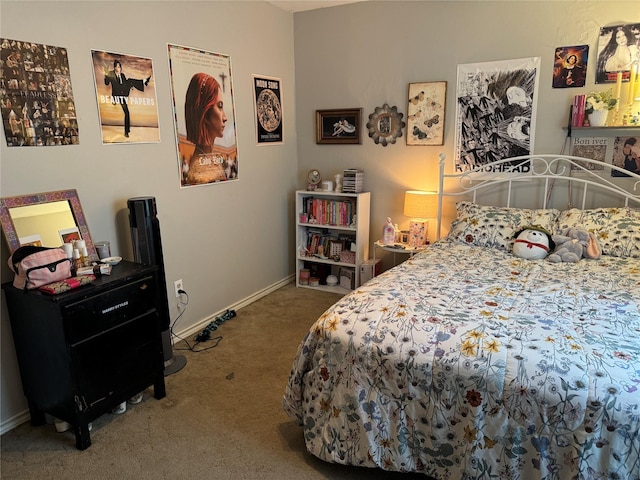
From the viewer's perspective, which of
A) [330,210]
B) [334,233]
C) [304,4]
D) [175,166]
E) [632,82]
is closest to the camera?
[632,82]

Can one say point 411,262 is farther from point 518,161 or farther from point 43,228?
point 43,228

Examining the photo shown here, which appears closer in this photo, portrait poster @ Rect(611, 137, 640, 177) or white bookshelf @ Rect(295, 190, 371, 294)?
portrait poster @ Rect(611, 137, 640, 177)

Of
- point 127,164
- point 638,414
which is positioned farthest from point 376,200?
point 638,414

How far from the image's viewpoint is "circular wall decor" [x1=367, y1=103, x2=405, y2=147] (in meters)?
3.74

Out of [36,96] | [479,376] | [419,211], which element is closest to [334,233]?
[419,211]

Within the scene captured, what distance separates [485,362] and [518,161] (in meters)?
2.26

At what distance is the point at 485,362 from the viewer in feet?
5.06

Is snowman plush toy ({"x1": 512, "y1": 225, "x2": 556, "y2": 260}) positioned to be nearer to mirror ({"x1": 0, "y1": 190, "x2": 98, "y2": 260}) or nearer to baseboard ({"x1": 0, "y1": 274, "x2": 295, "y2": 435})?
baseboard ({"x1": 0, "y1": 274, "x2": 295, "y2": 435})

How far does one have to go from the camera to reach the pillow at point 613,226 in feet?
8.86

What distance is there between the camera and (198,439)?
211cm

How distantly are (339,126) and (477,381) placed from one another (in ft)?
9.58

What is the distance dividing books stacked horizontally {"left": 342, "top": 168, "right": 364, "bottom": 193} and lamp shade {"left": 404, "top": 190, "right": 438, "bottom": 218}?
0.48 m

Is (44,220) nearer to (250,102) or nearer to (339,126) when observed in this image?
(250,102)

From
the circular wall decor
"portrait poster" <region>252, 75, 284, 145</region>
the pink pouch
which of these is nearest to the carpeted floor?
the pink pouch
